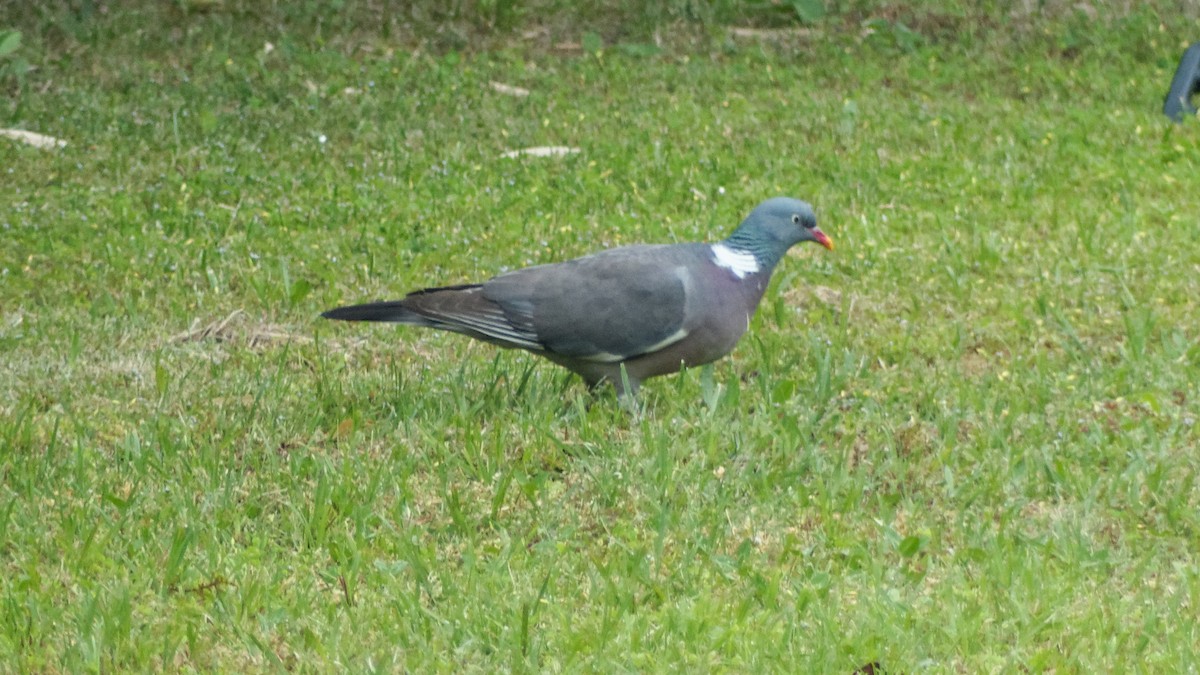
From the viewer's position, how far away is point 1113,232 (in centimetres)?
789

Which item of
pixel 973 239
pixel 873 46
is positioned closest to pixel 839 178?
pixel 973 239

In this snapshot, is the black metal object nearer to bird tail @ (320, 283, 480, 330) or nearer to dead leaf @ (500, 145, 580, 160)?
dead leaf @ (500, 145, 580, 160)

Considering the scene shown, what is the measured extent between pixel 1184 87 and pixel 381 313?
642cm

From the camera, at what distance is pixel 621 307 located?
18.3 feet

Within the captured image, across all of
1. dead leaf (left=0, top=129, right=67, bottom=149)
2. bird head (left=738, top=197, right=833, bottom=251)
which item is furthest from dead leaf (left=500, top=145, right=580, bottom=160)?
bird head (left=738, top=197, right=833, bottom=251)

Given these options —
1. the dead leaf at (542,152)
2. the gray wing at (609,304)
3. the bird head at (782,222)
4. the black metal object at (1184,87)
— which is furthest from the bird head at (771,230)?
the black metal object at (1184,87)

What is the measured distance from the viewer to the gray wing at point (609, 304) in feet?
18.2

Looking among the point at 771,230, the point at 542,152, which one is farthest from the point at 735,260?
the point at 542,152

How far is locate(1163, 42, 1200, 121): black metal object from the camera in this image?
9972 millimetres

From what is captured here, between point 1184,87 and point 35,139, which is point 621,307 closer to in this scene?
point 35,139

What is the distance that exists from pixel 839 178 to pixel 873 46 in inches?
121

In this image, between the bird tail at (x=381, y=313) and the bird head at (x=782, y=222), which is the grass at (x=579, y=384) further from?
the bird head at (x=782, y=222)

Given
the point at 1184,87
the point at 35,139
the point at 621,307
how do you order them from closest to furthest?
the point at 621,307 < the point at 35,139 < the point at 1184,87

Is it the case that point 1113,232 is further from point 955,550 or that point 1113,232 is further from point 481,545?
point 481,545
